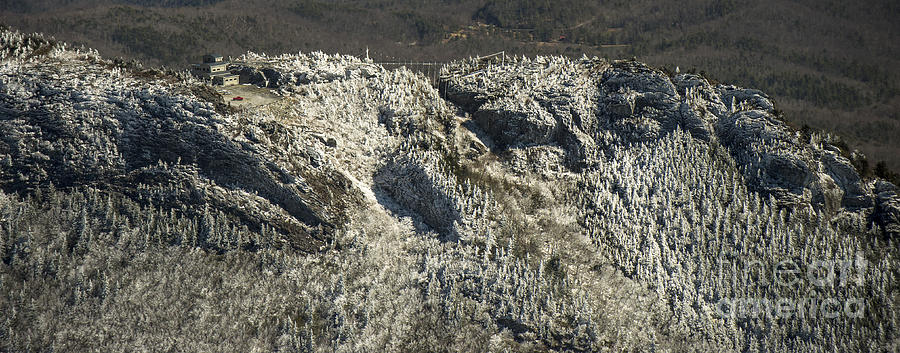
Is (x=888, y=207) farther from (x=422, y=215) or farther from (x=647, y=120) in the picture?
(x=422, y=215)

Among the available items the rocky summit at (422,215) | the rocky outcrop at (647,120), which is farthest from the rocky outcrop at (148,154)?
the rocky outcrop at (647,120)

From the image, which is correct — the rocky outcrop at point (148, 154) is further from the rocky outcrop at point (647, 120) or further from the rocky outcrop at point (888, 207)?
the rocky outcrop at point (888, 207)

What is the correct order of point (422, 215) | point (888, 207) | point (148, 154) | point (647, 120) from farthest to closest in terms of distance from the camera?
point (647, 120) → point (888, 207) → point (422, 215) → point (148, 154)

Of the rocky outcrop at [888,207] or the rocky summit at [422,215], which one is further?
the rocky outcrop at [888,207]

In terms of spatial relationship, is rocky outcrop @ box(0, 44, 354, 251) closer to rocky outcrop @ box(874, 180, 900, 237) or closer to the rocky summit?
the rocky summit

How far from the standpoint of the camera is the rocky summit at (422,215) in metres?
128

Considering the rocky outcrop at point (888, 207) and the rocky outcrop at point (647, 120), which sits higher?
the rocky outcrop at point (647, 120)

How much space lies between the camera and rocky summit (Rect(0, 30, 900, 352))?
127688 mm

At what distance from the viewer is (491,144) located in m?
162

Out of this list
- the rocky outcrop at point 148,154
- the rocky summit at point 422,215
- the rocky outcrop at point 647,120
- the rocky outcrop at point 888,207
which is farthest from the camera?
the rocky outcrop at point 888,207

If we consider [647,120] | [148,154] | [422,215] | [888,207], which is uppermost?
[148,154]

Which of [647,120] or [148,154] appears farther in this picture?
[647,120]

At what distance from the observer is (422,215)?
145 m

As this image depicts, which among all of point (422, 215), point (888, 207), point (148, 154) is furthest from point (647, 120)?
point (148, 154)
